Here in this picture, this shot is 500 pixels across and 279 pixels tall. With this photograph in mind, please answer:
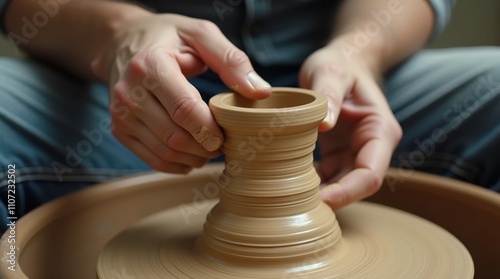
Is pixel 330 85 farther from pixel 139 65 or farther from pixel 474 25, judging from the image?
pixel 474 25

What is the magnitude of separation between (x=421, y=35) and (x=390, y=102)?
0.20 meters

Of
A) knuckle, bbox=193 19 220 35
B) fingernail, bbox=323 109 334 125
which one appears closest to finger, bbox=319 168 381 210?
fingernail, bbox=323 109 334 125

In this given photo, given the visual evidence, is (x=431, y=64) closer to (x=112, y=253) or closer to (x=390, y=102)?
(x=390, y=102)

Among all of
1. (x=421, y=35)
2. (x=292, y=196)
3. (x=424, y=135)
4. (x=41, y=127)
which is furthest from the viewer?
(x=421, y=35)

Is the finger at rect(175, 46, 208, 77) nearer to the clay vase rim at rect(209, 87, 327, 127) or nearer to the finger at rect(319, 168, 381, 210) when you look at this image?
the clay vase rim at rect(209, 87, 327, 127)

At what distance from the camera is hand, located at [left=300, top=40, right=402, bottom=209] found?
994 millimetres

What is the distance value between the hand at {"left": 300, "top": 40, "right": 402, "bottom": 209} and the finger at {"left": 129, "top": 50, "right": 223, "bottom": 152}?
0.59 feet

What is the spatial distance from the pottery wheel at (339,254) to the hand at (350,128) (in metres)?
0.07

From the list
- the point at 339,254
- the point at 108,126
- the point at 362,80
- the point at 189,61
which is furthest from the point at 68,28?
the point at 339,254

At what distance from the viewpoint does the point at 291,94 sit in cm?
96

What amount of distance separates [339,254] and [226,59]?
342 mm

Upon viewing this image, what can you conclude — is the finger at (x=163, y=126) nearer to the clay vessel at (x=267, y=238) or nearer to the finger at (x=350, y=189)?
A: the clay vessel at (x=267, y=238)

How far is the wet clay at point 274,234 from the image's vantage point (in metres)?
0.85

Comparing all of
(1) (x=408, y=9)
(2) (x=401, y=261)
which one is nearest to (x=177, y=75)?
(2) (x=401, y=261)
